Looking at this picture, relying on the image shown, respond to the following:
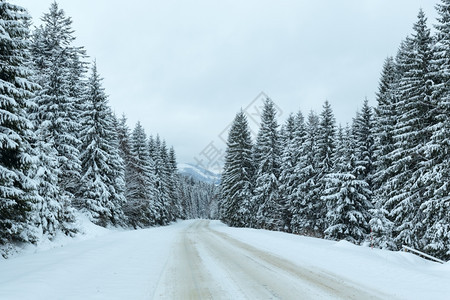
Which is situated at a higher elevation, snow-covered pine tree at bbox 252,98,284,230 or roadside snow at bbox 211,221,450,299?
snow-covered pine tree at bbox 252,98,284,230

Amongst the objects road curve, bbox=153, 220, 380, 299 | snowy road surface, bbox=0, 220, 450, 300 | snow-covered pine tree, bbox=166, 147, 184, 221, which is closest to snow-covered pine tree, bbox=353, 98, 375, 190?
snowy road surface, bbox=0, 220, 450, 300

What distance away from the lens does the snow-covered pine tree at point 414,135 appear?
17859 millimetres

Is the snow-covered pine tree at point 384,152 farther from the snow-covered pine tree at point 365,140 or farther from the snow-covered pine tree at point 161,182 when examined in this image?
the snow-covered pine tree at point 161,182

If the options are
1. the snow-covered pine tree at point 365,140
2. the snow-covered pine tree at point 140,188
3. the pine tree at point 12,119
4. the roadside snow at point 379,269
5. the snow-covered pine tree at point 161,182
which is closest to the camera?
the roadside snow at point 379,269

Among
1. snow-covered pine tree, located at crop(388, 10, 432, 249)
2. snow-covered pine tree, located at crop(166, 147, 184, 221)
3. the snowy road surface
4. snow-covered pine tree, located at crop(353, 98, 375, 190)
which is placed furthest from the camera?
snow-covered pine tree, located at crop(166, 147, 184, 221)

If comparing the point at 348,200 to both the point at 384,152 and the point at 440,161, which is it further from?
the point at 440,161

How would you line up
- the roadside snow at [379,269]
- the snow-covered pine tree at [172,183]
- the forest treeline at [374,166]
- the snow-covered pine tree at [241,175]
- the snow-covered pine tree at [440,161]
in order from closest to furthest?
the roadside snow at [379,269]
the snow-covered pine tree at [440,161]
the forest treeline at [374,166]
the snow-covered pine tree at [241,175]
the snow-covered pine tree at [172,183]

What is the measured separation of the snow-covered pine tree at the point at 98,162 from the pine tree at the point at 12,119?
1220cm

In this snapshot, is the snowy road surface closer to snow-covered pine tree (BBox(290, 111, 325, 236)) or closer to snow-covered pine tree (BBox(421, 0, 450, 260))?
snow-covered pine tree (BBox(421, 0, 450, 260))

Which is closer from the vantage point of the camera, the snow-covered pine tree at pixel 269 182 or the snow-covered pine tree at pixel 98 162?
the snow-covered pine tree at pixel 98 162

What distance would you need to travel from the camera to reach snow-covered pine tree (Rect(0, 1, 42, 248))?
9.39m

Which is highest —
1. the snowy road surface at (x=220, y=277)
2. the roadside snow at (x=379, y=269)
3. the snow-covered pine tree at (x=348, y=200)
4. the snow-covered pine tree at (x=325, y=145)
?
the snow-covered pine tree at (x=325, y=145)

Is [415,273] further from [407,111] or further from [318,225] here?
→ [318,225]

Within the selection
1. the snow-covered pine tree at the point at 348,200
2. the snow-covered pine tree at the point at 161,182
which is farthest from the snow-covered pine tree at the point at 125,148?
the snow-covered pine tree at the point at 348,200
